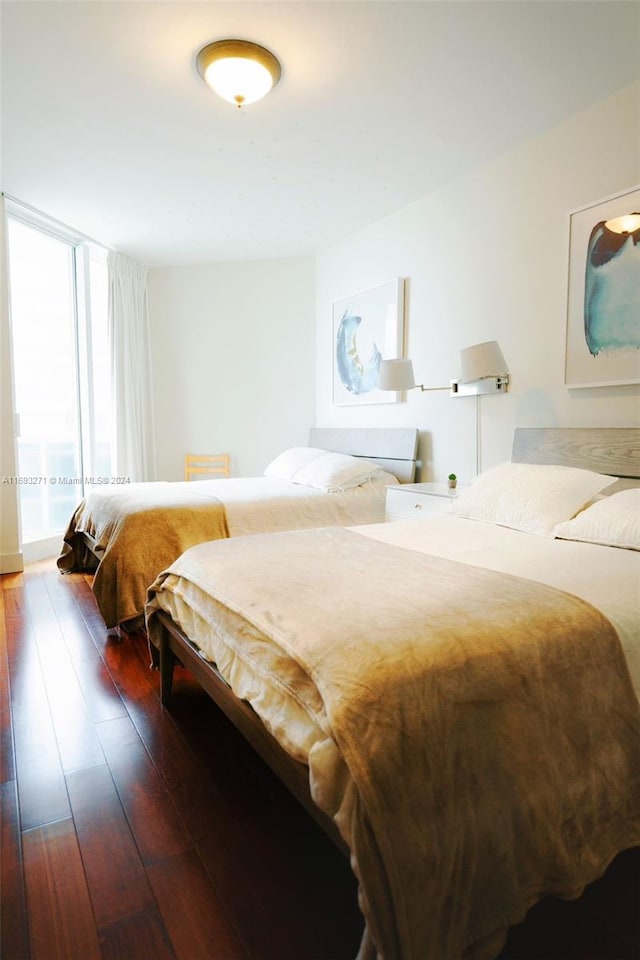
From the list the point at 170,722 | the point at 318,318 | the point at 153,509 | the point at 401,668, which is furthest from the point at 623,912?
the point at 318,318

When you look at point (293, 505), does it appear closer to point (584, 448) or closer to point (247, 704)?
point (584, 448)

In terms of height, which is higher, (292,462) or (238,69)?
(238,69)

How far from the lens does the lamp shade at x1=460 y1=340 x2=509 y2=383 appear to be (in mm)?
2887

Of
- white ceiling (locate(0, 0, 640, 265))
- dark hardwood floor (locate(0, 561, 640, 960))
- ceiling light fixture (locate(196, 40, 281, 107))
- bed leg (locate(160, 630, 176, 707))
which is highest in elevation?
white ceiling (locate(0, 0, 640, 265))

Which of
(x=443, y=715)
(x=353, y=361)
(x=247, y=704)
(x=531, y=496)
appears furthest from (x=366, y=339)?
(x=443, y=715)

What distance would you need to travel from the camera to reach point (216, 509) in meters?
2.98

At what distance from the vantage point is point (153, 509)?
279cm

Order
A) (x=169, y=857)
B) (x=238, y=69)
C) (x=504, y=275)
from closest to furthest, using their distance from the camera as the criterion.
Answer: (x=169, y=857)
(x=238, y=69)
(x=504, y=275)

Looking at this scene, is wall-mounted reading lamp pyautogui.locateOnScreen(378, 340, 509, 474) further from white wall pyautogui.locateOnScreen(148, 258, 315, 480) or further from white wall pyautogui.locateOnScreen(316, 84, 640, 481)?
white wall pyautogui.locateOnScreen(148, 258, 315, 480)

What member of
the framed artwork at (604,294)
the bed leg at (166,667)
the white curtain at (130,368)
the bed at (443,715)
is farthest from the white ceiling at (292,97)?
the bed leg at (166,667)

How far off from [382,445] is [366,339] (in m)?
0.88

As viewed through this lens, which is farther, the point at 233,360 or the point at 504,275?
the point at 233,360

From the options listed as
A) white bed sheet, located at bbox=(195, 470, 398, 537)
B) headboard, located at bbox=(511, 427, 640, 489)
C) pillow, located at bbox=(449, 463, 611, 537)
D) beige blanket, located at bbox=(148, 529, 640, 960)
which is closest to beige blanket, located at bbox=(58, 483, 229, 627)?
white bed sheet, located at bbox=(195, 470, 398, 537)

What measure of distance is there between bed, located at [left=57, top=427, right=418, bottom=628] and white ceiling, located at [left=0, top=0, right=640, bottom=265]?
176 centimetres
